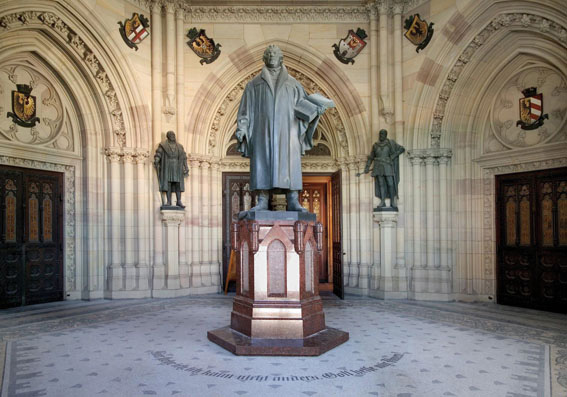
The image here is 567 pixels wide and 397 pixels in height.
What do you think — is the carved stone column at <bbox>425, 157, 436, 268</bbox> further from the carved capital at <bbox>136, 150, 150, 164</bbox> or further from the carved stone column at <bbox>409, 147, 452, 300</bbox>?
the carved capital at <bbox>136, 150, 150, 164</bbox>

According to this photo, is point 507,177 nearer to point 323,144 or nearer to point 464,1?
point 464,1

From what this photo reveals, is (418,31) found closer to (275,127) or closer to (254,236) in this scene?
(275,127)

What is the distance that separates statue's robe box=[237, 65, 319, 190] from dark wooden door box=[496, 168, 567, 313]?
5.11 meters

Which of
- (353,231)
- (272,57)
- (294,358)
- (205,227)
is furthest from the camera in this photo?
(205,227)

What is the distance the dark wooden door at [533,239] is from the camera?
7578 mm

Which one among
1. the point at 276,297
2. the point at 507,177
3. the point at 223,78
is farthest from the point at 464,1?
the point at 276,297

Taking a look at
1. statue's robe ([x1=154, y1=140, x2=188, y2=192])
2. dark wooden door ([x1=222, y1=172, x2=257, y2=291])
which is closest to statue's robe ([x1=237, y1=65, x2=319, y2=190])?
statue's robe ([x1=154, y1=140, x2=188, y2=192])

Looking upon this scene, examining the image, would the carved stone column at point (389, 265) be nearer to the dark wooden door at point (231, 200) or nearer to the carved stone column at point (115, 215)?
the dark wooden door at point (231, 200)

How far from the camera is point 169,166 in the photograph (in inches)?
353

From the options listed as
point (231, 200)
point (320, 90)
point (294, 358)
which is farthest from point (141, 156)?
point (294, 358)

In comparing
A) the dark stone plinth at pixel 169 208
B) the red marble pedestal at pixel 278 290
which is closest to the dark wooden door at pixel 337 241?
the dark stone plinth at pixel 169 208

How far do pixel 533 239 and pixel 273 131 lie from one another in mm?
5781

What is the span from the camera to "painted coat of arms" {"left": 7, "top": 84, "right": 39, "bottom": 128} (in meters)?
8.26

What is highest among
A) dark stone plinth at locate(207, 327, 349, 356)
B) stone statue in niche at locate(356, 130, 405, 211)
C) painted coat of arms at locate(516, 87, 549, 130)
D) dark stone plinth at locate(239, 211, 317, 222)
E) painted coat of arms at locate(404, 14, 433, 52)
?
painted coat of arms at locate(404, 14, 433, 52)
